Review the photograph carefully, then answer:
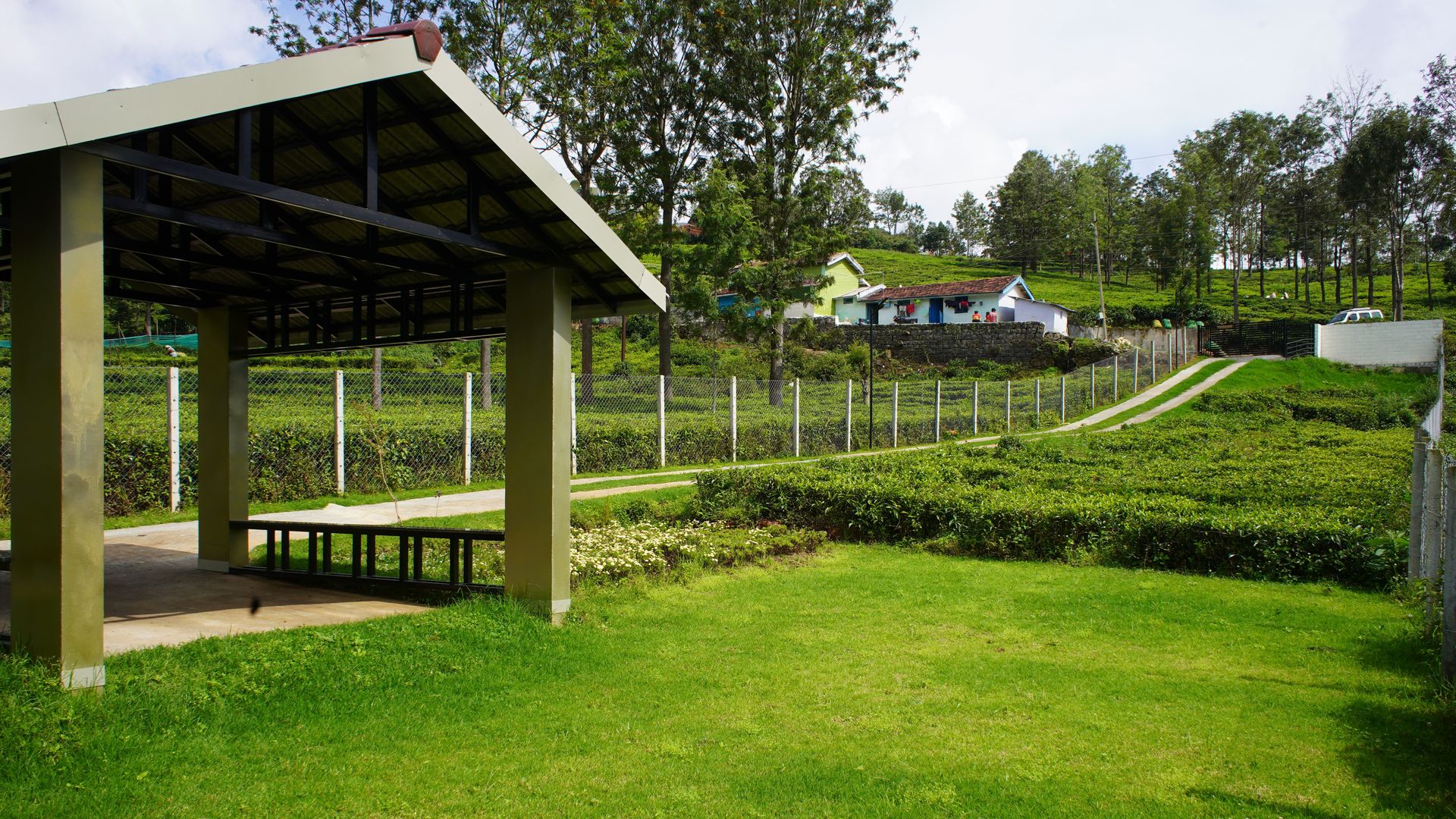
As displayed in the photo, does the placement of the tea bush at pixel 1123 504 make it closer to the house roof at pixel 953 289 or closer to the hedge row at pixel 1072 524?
the hedge row at pixel 1072 524

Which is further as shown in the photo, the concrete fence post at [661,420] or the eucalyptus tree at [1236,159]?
the eucalyptus tree at [1236,159]

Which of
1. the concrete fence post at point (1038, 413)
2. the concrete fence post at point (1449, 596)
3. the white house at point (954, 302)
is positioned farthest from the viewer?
the white house at point (954, 302)

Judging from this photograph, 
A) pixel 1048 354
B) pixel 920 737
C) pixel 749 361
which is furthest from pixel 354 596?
pixel 1048 354

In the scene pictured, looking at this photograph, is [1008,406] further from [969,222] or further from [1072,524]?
[969,222]

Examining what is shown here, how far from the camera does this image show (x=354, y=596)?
Answer: 734 centimetres

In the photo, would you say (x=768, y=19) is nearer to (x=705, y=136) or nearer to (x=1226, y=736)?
(x=705, y=136)

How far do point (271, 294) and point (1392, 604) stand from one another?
10.3 m

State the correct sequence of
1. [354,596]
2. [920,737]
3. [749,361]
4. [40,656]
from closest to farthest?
1. [40,656]
2. [920,737]
3. [354,596]
4. [749,361]

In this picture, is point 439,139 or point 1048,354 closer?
point 439,139

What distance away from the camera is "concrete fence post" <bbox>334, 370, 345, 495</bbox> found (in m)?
12.9

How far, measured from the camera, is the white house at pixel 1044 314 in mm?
51562

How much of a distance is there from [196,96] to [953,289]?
56.0 m

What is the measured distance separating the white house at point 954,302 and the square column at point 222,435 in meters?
48.7

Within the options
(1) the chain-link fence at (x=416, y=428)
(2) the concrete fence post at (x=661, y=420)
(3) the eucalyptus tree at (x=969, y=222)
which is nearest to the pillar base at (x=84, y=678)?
(1) the chain-link fence at (x=416, y=428)
